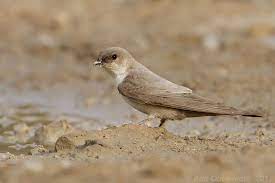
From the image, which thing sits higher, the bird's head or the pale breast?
the bird's head

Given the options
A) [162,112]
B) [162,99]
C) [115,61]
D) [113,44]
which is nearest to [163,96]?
[162,99]

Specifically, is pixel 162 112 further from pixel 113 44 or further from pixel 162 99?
pixel 113 44

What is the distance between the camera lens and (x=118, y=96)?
13.2 metres

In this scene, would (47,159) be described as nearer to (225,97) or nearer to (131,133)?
(131,133)

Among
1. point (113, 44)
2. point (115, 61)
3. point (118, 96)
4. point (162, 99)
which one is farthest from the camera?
point (113, 44)

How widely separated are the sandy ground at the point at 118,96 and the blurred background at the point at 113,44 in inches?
0.9

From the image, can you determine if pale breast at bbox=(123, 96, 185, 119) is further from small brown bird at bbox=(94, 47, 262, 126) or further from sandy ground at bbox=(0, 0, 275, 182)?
sandy ground at bbox=(0, 0, 275, 182)

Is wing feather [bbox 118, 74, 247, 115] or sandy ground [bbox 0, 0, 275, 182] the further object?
wing feather [bbox 118, 74, 247, 115]

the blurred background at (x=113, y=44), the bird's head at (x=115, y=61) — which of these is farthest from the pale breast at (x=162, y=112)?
the blurred background at (x=113, y=44)

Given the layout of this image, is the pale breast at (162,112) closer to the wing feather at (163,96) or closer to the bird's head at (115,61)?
the wing feather at (163,96)

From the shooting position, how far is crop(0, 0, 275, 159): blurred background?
40.6 feet

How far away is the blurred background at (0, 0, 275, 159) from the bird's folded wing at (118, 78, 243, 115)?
2.00 m

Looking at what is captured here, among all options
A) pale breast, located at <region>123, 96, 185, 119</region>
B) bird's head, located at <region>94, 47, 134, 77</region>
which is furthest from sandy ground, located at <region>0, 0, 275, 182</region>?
bird's head, located at <region>94, 47, 134, 77</region>

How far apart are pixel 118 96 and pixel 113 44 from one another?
3.61 m
